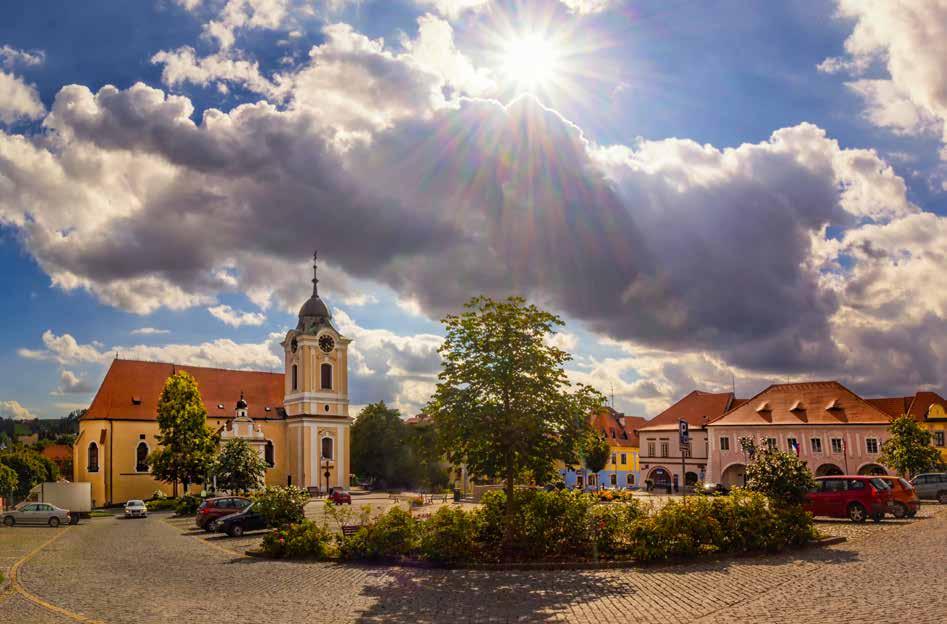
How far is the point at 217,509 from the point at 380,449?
57159 millimetres

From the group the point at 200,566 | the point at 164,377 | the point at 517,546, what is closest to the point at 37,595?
the point at 200,566

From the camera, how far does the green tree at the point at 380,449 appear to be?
3595 inches

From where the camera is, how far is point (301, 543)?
22656mm

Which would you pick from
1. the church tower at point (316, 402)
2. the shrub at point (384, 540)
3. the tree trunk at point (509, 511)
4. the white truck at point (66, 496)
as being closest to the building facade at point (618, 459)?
the church tower at point (316, 402)

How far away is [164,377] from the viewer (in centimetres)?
7775

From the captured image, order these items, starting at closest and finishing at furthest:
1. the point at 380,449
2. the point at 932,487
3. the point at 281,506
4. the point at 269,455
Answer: the point at 281,506
the point at 932,487
the point at 269,455
the point at 380,449

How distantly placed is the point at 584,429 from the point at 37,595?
47.6ft

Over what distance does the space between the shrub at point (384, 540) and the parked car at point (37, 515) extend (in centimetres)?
2910

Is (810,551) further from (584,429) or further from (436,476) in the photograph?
(436,476)

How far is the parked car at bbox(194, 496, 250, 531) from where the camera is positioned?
114 ft

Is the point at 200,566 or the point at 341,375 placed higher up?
the point at 341,375

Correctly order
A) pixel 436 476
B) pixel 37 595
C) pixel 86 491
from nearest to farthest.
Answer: pixel 37 595 → pixel 86 491 → pixel 436 476

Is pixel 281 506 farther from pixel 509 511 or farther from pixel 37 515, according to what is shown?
pixel 37 515

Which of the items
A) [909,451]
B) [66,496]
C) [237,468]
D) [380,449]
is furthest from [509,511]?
[380,449]
